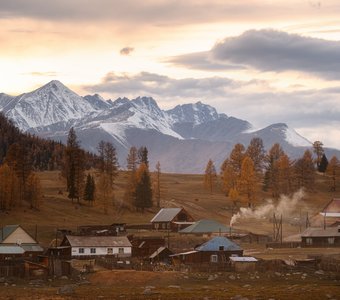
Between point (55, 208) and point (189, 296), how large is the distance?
254 ft

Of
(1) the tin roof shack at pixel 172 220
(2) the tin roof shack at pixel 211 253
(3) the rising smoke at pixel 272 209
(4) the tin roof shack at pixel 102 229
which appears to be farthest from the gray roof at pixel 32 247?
(3) the rising smoke at pixel 272 209

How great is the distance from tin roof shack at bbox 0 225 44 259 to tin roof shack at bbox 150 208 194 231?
3335 centimetres

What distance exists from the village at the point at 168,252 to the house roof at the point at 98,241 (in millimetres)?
143

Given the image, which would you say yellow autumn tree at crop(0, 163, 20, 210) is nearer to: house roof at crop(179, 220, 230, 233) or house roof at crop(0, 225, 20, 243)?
house roof at crop(0, 225, 20, 243)

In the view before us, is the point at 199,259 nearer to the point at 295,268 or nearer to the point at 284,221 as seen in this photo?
the point at 295,268

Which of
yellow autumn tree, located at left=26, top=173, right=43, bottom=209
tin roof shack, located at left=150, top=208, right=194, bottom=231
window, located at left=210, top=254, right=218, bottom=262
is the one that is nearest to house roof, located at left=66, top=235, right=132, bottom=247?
window, located at left=210, top=254, right=218, bottom=262

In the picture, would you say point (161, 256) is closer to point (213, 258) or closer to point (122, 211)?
point (213, 258)

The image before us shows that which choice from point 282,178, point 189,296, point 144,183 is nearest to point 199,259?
point 189,296

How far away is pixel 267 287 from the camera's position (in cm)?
8338

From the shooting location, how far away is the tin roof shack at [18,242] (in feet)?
365

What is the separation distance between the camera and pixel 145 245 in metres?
123

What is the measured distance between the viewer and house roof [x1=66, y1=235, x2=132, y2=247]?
116500 millimetres

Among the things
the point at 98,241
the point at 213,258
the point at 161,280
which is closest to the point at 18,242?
the point at 98,241

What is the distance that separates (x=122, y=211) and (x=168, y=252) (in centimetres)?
4929
